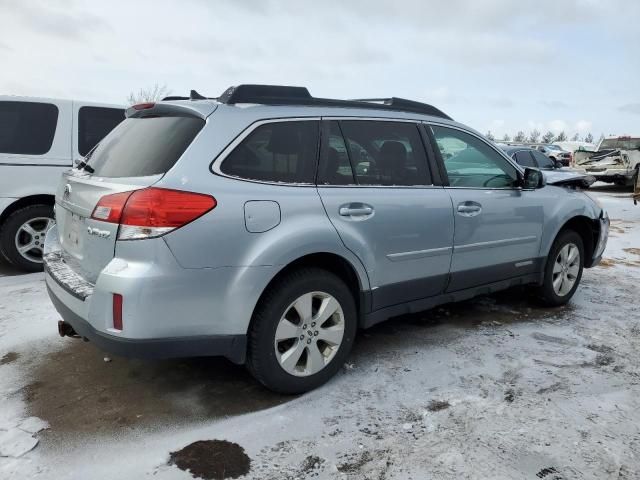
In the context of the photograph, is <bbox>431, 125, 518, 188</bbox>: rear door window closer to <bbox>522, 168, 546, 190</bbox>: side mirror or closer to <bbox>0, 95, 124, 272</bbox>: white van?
<bbox>522, 168, 546, 190</bbox>: side mirror

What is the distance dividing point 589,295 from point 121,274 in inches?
180

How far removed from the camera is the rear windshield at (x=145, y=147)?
2.65 meters

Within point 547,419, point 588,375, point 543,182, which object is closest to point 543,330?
point 588,375

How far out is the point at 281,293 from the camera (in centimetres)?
281

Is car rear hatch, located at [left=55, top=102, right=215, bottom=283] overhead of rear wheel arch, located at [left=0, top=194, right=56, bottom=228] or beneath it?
overhead

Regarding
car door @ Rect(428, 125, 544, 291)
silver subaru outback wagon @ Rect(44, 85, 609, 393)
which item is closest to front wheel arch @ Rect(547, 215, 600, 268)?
car door @ Rect(428, 125, 544, 291)

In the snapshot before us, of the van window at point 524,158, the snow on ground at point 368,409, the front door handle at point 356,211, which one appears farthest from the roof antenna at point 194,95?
the van window at point 524,158

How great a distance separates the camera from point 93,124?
19.6 feet

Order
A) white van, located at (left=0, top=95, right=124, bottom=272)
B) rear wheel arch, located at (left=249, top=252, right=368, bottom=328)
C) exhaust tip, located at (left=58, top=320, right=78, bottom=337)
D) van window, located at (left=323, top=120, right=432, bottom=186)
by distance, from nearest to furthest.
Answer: rear wheel arch, located at (left=249, top=252, right=368, bottom=328) → exhaust tip, located at (left=58, top=320, right=78, bottom=337) → van window, located at (left=323, top=120, right=432, bottom=186) → white van, located at (left=0, top=95, right=124, bottom=272)

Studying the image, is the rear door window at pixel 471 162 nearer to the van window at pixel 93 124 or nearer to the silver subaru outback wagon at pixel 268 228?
Answer: the silver subaru outback wagon at pixel 268 228

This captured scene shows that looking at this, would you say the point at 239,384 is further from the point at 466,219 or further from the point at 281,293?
the point at 466,219

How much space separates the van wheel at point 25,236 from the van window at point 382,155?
3.73 metres

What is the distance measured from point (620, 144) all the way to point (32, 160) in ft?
58.6

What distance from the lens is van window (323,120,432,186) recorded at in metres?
3.23
